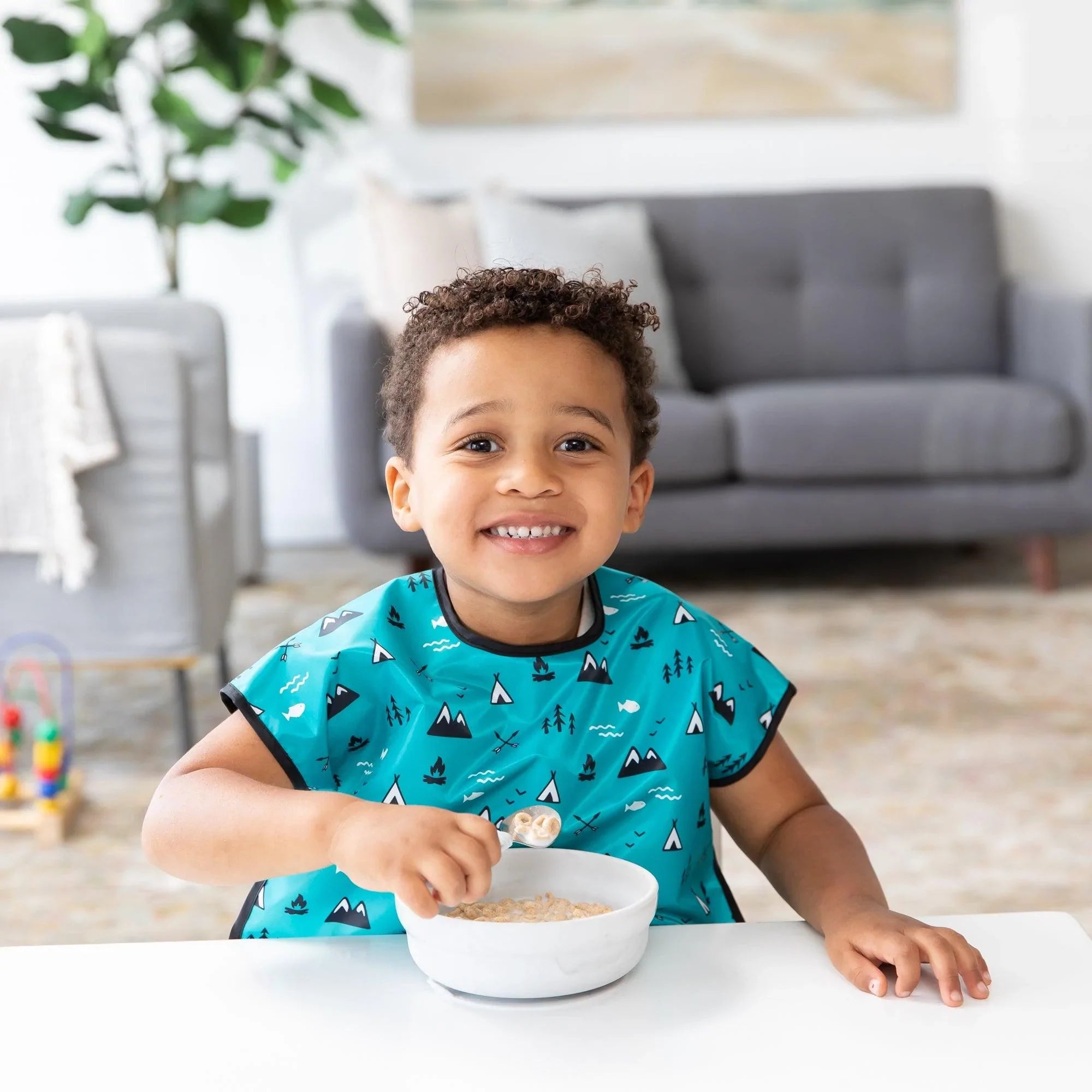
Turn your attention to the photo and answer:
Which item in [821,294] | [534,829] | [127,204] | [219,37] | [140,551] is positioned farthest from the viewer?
[821,294]

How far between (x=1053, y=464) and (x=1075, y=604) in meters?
0.31

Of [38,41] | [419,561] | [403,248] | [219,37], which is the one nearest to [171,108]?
[219,37]

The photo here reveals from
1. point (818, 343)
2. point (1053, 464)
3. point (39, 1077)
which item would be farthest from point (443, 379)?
point (818, 343)

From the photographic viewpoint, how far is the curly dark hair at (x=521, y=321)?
0.86 meters

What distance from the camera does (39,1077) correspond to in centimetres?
56

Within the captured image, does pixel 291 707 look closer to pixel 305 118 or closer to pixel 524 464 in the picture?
pixel 524 464

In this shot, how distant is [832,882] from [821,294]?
9.74 feet

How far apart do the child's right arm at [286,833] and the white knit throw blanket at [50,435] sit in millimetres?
1370

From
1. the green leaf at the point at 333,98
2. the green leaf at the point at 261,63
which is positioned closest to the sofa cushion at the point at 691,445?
the green leaf at the point at 333,98

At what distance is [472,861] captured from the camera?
2.07 feet

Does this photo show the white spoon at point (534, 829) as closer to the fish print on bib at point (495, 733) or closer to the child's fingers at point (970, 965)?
the fish print on bib at point (495, 733)

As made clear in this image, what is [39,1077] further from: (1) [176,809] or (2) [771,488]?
(2) [771,488]

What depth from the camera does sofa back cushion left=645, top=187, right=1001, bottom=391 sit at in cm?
359

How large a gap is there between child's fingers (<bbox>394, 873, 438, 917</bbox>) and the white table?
4 centimetres
